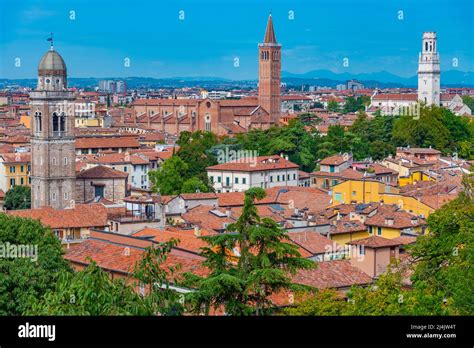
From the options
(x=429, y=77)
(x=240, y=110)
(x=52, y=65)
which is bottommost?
(x=240, y=110)

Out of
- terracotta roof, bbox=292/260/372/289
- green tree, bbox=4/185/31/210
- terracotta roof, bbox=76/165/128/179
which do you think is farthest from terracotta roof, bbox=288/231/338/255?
green tree, bbox=4/185/31/210

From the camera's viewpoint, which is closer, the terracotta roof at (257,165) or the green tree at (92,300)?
the green tree at (92,300)

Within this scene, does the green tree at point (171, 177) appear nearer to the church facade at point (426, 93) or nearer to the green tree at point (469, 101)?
the church facade at point (426, 93)

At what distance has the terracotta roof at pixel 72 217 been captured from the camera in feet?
54.3

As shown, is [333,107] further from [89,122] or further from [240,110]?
[89,122]

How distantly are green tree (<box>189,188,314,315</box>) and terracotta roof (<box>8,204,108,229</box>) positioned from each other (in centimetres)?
1049

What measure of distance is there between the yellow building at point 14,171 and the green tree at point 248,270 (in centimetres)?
2386

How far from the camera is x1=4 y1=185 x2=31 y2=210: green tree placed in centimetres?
2509

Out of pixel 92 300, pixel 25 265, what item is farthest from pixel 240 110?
pixel 92 300

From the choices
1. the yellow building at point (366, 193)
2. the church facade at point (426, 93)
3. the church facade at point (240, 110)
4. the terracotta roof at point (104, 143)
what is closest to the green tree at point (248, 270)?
the yellow building at point (366, 193)

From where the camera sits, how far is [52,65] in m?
24.1

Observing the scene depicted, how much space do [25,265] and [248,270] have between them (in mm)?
4304
